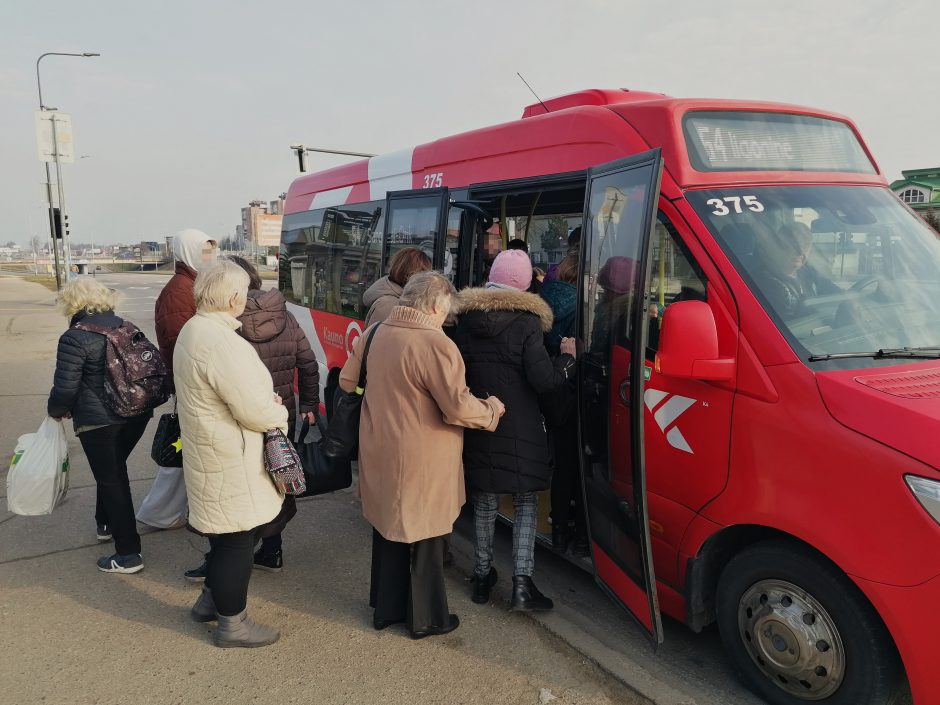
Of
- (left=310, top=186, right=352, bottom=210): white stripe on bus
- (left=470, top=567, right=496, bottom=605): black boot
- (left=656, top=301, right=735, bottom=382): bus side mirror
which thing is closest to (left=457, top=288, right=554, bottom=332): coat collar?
(left=656, top=301, right=735, bottom=382): bus side mirror

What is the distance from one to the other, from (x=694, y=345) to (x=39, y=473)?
12.0 feet

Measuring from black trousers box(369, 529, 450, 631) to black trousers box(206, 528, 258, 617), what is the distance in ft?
2.05

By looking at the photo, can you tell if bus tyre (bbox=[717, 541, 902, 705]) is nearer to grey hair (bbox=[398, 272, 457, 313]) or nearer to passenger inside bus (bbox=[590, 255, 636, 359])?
passenger inside bus (bbox=[590, 255, 636, 359])

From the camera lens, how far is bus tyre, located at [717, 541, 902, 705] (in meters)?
2.53

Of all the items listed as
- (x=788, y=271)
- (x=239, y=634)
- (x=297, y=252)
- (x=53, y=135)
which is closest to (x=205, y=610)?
(x=239, y=634)

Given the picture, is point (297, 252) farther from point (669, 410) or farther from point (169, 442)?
point (669, 410)

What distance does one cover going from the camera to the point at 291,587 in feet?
13.3

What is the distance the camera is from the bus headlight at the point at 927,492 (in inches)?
89.4

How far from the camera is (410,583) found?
3482mm

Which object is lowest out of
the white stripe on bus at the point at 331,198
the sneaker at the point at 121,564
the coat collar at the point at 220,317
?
the sneaker at the point at 121,564

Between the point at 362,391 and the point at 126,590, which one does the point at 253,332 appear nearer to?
the point at 362,391

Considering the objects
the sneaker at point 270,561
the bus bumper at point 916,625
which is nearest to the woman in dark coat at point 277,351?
the sneaker at point 270,561

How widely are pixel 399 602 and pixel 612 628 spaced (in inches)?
43.7

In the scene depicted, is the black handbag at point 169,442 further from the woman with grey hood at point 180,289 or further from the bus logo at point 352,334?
the bus logo at point 352,334
